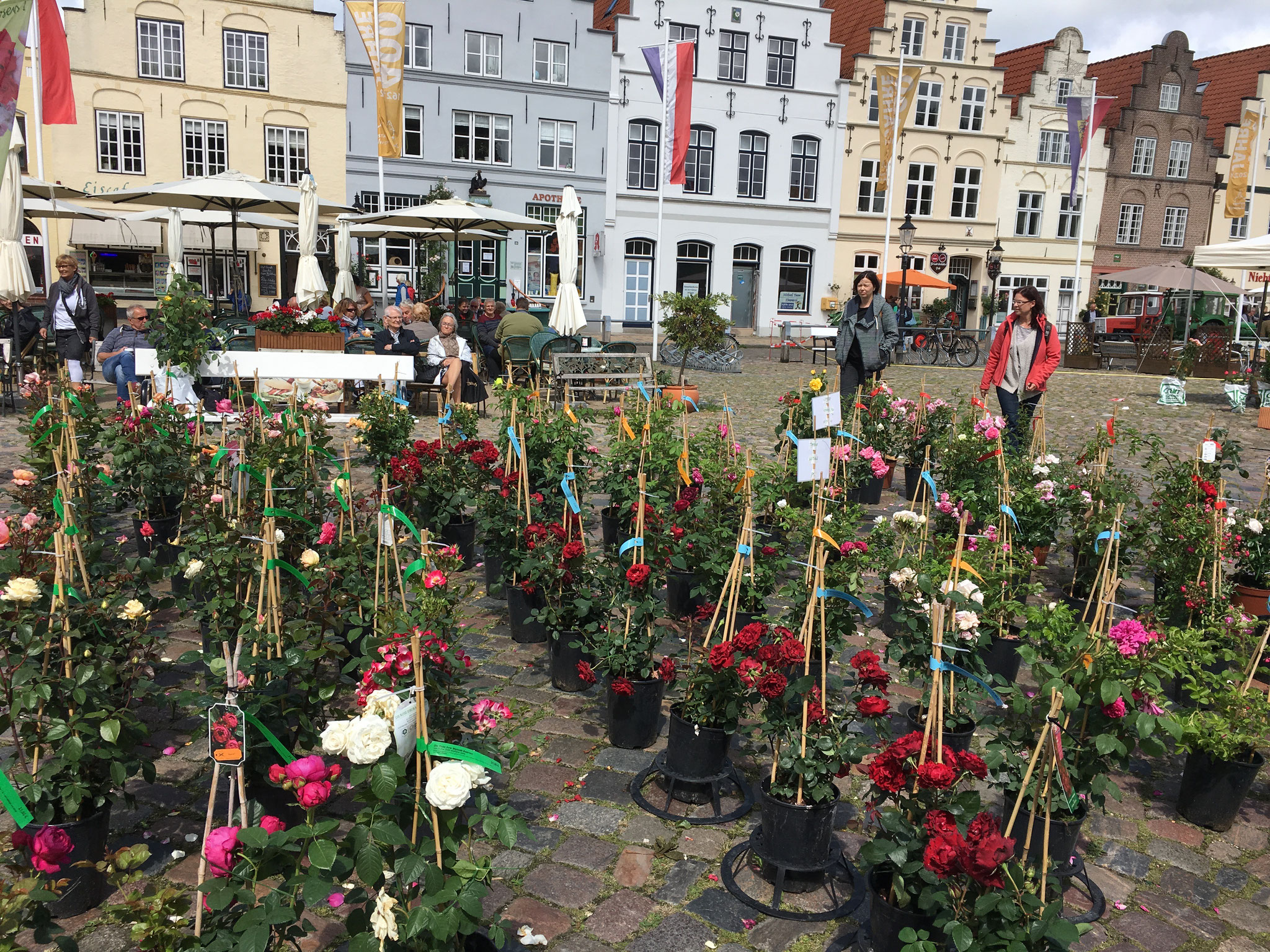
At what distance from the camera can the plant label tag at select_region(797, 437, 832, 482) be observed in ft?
12.2

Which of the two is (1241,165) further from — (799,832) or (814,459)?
(799,832)

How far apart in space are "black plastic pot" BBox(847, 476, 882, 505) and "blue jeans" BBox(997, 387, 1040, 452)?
1067 mm

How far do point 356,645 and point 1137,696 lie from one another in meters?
3.27

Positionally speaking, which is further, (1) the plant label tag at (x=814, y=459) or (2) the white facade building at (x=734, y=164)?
(2) the white facade building at (x=734, y=164)

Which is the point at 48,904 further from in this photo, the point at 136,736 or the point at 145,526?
the point at 145,526

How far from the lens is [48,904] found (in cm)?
273

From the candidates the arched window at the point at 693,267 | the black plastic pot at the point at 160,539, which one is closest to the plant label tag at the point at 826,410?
the black plastic pot at the point at 160,539

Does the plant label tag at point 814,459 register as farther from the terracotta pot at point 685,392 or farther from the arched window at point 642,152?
the arched window at point 642,152

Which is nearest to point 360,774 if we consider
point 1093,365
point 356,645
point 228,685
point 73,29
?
point 228,685

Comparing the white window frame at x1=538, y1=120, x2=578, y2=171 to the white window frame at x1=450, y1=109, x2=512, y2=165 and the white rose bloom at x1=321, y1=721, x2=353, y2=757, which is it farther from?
the white rose bloom at x1=321, y1=721, x2=353, y2=757

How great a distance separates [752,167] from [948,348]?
10830 mm

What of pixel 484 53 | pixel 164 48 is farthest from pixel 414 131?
pixel 164 48

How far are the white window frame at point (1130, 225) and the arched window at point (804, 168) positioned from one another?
40.4ft

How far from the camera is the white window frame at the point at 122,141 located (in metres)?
23.1
